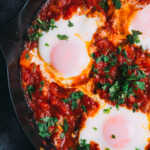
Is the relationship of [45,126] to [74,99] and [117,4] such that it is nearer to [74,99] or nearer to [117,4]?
[74,99]

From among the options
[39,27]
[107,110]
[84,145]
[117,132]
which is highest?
[39,27]

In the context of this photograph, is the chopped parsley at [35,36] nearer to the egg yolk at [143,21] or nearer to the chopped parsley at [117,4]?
the chopped parsley at [117,4]

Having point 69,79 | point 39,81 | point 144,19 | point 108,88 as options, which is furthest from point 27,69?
point 144,19

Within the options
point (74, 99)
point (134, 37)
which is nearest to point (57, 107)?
point (74, 99)

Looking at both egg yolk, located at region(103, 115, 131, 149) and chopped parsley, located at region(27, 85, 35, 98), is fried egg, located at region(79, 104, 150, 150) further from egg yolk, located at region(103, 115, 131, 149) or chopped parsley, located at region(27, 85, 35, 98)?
chopped parsley, located at region(27, 85, 35, 98)

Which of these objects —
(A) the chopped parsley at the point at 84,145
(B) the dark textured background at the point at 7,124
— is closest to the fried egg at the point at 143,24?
(A) the chopped parsley at the point at 84,145

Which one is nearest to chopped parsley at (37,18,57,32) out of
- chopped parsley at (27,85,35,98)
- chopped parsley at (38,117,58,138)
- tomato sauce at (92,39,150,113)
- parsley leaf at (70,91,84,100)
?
tomato sauce at (92,39,150,113)
